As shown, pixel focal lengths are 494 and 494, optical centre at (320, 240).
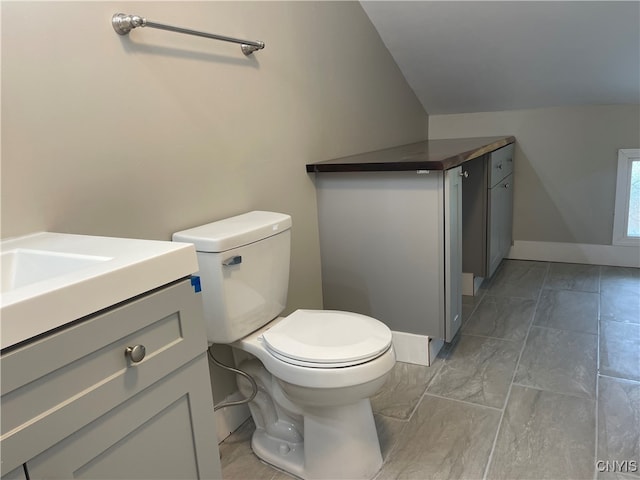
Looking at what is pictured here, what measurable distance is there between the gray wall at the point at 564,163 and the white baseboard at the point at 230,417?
2.52 m

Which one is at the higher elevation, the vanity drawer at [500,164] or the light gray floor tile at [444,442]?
the vanity drawer at [500,164]

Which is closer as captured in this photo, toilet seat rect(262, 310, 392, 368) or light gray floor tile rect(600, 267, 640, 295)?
toilet seat rect(262, 310, 392, 368)

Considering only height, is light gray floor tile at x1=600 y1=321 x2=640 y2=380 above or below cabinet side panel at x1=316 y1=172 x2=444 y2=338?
below

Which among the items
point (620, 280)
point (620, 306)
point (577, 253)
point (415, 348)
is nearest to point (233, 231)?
point (415, 348)

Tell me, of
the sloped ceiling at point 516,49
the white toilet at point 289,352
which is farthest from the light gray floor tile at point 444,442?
the sloped ceiling at point 516,49

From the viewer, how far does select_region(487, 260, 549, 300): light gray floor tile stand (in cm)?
296

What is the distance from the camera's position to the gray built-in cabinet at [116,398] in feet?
2.27

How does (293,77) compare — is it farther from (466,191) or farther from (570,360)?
(570,360)

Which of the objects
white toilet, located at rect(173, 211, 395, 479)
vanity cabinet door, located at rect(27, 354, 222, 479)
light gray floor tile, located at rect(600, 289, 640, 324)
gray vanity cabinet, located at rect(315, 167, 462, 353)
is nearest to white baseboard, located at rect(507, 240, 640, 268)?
light gray floor tile, located at rect(600, 289, 640, 324)

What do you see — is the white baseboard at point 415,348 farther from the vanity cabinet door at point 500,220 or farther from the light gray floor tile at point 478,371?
the vanity cabinet door at point 500,220

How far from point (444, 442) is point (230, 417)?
2.50 feet

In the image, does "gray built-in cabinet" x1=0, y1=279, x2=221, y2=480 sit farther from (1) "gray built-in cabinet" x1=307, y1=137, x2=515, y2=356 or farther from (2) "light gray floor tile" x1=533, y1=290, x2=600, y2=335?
(2) "light gray floor tile" x1=533, y1=290, x2=600, y2=335

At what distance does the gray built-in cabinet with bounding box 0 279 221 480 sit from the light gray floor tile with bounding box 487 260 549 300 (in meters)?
2.34

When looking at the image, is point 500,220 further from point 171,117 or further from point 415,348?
point 171,117
